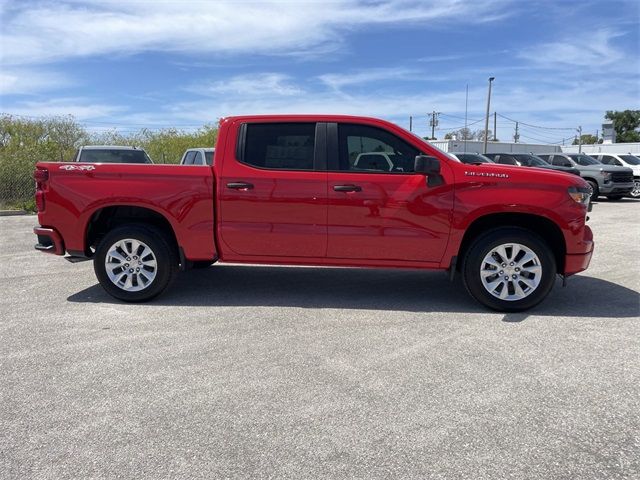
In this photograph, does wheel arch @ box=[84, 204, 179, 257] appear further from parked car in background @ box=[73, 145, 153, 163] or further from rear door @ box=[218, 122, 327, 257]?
parked car in background @ box=[73, 145, 153, 163]

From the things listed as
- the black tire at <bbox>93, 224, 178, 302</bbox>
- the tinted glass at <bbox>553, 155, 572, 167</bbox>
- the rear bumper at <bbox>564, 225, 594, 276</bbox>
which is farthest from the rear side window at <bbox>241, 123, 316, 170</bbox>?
the tinted glass at <bbox>553, 155, 572, 167</bbox>

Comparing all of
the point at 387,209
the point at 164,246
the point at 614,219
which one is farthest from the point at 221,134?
the point at 614,219

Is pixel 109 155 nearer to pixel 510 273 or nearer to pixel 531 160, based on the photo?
pixel 510 273

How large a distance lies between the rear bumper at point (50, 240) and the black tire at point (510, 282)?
4.29 meters

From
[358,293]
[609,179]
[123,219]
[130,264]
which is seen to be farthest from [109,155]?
[609,179]

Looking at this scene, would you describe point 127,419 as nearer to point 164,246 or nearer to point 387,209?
point 164,246

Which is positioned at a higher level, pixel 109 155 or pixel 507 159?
pixel 507 159

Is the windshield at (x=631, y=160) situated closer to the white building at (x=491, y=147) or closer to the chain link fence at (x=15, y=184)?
the chain link fence at (x=15, y=184)

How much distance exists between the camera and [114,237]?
18.8ft

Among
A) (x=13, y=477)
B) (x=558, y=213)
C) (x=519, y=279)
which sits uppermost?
(x=558, y=213)

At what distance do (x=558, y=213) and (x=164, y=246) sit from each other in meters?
3.99

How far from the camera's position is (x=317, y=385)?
3.69m

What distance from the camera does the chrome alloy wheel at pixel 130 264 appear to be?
18.8 feet

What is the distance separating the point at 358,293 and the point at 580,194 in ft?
8.32
